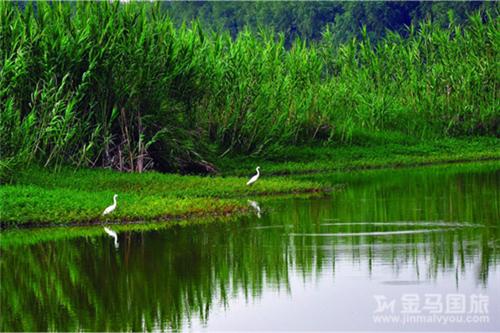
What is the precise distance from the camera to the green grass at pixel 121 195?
56.4 ft

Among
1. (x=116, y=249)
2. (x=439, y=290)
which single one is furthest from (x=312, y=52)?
(x=439, y=290)

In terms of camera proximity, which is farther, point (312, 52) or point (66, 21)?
point (312, 52)

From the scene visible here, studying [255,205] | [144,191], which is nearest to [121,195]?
[144,191]

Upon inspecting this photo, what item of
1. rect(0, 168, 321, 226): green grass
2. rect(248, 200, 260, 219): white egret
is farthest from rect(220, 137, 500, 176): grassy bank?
rect(248, 200, 260, 219): white egret

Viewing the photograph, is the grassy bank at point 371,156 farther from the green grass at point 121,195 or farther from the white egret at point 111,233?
the white egret at point 111,233

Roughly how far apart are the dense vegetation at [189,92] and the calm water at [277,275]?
433 cm

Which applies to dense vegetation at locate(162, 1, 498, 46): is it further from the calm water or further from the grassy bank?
the calm water

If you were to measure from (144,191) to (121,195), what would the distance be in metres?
1.05

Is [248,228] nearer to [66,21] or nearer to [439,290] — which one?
[439,290]

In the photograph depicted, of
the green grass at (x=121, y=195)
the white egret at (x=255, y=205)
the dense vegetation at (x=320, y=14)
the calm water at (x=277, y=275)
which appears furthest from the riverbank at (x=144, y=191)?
the dense vegetation at (x=320, y=14)

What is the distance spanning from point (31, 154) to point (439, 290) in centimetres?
974

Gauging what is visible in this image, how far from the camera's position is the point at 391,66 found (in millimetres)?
33250

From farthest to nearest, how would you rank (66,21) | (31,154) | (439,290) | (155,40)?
(155,40)
(66,21)
(31,154)
(439,290)

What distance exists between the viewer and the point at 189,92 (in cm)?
2436
